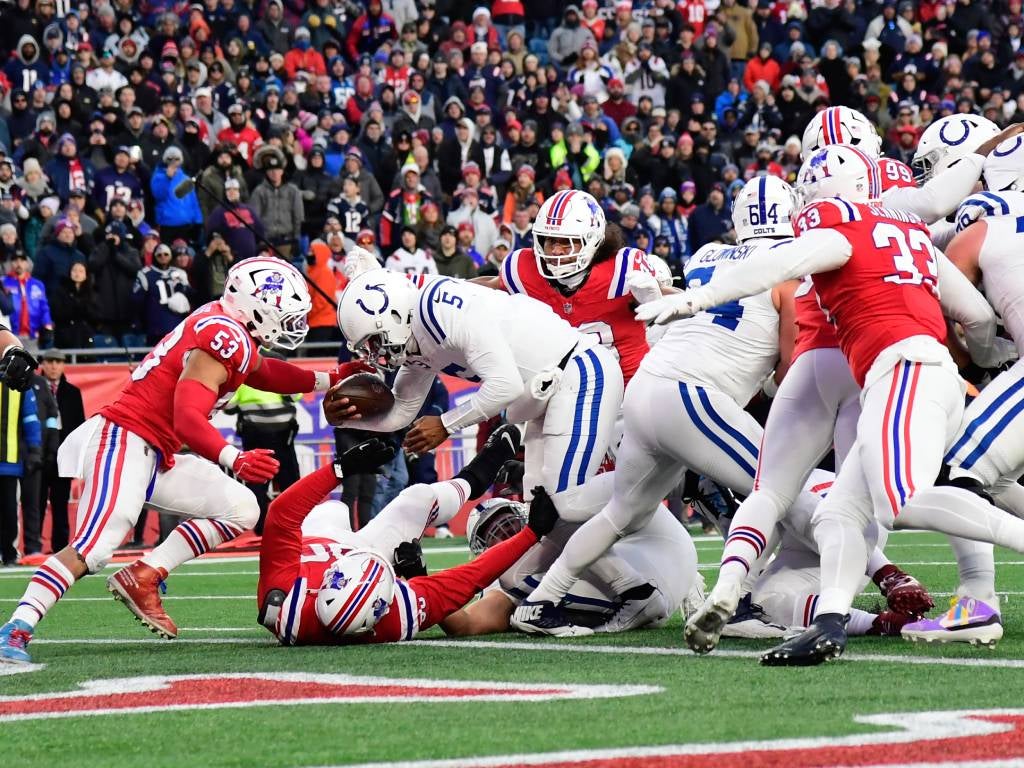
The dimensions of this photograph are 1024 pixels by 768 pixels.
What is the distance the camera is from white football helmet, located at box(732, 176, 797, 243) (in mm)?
6531

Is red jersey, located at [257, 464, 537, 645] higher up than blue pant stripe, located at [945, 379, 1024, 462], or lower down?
lower down

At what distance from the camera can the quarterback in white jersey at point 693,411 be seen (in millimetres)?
6188

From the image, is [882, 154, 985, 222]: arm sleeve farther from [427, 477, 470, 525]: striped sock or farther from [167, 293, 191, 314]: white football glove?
[167, 293, 191, 314]: white football glove

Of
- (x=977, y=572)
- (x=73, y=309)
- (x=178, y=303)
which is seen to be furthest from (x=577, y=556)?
(x=73, y=309)

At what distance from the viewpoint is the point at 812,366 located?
5727 millimetres

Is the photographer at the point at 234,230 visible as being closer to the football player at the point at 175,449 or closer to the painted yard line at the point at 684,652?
the football player at the point at 175,449

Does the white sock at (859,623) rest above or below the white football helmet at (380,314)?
below

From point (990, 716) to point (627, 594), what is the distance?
2.84m

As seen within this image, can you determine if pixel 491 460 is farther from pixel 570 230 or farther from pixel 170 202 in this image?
pixel 170 202

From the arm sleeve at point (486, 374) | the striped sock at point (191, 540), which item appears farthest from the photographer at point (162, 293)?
the arm sleeve at point (486, 374)

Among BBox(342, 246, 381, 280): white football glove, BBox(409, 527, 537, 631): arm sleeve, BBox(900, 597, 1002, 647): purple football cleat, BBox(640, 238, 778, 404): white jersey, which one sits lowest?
BBox(409, 527, 537, 631): arm sleeve

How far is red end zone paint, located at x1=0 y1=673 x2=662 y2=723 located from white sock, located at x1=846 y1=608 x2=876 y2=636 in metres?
1.67

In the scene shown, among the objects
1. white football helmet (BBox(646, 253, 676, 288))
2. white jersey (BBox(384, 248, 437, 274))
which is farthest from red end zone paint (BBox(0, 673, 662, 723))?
white jersey (BBox(384, 248, 437, 274))

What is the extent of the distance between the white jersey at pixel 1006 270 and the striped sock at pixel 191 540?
2.99 meters
